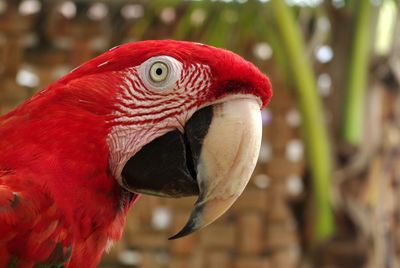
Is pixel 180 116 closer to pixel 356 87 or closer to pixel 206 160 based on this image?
pixel 206 160

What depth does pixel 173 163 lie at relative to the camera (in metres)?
0.80

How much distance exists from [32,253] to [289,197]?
3.73ft

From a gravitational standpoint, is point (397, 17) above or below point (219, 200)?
above

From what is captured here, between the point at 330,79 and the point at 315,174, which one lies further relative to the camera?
the point at 330,79

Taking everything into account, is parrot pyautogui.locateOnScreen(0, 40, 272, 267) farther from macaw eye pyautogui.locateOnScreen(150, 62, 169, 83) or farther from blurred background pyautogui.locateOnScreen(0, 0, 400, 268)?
blurred background pyautogui.locateOnScreen(0, 0, 400, 268)

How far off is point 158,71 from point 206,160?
12 cm

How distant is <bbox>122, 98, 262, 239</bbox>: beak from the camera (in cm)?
78

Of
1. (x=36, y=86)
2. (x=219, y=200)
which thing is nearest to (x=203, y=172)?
(x=219, y=200)

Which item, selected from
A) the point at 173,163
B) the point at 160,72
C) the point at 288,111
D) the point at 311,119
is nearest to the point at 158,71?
the point at 160,72

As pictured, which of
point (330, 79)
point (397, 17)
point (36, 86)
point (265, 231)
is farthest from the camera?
point (36, 86)

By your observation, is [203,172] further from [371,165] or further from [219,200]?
[371,165]

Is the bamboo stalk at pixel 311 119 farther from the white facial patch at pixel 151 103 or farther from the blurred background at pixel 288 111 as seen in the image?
the white facial patch at pixel 151 103

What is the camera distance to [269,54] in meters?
1.99

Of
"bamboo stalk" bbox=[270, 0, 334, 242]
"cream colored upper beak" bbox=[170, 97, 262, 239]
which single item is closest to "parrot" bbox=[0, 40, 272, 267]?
"cream colored upper beak" bbox=[170, 97, 262, 239]
